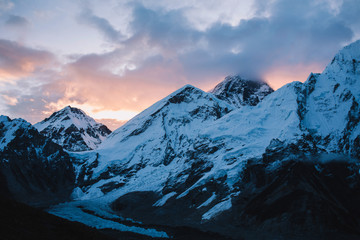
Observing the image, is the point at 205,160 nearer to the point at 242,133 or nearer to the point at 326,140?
the point at 242,133

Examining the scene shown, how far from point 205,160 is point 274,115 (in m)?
46.9

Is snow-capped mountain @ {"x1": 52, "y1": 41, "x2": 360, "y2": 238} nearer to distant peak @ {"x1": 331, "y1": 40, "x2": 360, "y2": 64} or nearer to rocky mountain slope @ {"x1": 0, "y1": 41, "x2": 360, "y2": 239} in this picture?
rocky mountain slope @ {"x1": 0, "y1": 41, "x2": 360, "y2": 239}

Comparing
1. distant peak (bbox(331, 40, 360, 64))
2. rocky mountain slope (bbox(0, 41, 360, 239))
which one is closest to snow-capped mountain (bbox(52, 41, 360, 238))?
rocky mountain slope (bbox(0, 41, 360, 239))

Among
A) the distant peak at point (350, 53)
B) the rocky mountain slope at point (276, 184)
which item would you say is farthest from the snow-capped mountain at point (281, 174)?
the distant peak at point (350, 53)

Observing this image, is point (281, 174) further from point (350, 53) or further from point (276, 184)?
point (350, 53)

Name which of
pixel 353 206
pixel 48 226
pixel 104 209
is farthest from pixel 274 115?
pixel 48 226

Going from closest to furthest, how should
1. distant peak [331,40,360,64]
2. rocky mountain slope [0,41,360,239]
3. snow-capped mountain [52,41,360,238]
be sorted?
rocky mountain slope [0,41,360,239], snow-capped mountain [52,41,360,238], distant peak [331,40,360,64]

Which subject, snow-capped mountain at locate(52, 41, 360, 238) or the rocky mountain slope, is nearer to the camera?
the rocky mountain slope

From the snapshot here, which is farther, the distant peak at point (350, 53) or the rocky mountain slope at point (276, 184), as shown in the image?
the distant peak at point (350, 53)

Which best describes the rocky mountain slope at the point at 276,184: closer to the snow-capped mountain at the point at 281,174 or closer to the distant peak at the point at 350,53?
the snow-capped mountain at the point at 281,174

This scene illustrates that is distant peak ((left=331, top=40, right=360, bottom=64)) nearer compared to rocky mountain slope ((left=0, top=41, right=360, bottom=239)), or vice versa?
rocky mountain slope ((left=0, top=41, right=360, bottom=239))

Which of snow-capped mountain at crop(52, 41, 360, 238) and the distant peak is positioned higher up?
the distant peak

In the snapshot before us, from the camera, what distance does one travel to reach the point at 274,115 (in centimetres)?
19475

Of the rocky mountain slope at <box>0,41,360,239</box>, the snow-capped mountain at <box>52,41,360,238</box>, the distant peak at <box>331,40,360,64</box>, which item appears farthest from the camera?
the distant peak at <box>331,40,360,64</box>
